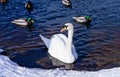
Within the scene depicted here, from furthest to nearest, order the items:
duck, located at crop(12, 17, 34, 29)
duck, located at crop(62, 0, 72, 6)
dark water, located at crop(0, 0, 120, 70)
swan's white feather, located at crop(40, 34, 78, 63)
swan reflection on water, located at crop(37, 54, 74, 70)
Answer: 1. duck, located at crop(62, 0, 72, 6)
2. duck, located at crop(12, 17, 34, 29)
3. swan's white feather, located at crop(40, 34, 78, 63)
4. dark water, located at crop(0, 0, 120, 70)
5. swan reflection on water, located at crop(37, 54, 74, 70)

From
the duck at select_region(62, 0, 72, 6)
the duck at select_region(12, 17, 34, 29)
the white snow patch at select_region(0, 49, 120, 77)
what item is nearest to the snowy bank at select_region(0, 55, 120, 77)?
the white snow patch at select_region(0, 49, 120, 77)

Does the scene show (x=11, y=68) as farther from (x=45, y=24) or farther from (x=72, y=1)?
(x=72, y=1)

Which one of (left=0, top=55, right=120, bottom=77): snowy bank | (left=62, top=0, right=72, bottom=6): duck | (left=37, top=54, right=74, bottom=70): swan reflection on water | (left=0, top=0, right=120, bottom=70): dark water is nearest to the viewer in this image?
(left=0, top=55, right=120, bottom=77): snowy bank

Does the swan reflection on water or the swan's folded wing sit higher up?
the swan's folded wing

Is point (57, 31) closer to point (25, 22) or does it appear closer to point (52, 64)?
point (25, 22)

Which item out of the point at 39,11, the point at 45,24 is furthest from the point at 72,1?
the point at 45,24

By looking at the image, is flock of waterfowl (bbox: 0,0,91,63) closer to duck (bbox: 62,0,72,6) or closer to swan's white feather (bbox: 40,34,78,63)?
swan's white feather (bbox: 40,34,78,63)

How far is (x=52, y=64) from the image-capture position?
1883cm

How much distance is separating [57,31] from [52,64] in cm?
456

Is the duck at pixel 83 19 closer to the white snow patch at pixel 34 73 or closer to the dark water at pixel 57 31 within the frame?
the dark water at pixel 57 31

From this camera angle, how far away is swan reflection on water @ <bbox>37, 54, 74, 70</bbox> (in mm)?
18438

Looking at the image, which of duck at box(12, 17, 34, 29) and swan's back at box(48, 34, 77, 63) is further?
duck at box(12, 17, 34, 29)

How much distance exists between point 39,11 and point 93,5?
4.11 metres

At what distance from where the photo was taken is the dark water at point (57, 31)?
62.6ft
